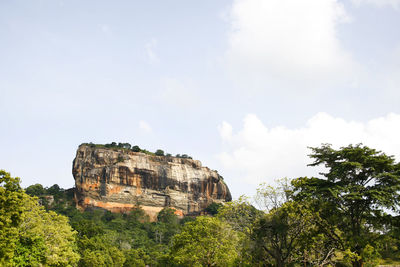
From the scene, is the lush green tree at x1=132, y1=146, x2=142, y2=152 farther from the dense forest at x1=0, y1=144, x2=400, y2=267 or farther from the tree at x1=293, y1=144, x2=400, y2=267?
the tree at x1=293, y1=144, x2=400, y2=267

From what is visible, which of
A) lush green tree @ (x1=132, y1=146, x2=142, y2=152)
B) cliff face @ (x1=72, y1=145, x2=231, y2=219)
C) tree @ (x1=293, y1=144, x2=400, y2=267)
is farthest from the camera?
lush green tree @ (x1=132, y1=146, x2=142, y2=152)

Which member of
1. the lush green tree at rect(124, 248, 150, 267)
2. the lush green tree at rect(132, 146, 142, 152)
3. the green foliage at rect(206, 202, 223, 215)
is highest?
the lush green tree at rect(132, 146, 142, 152)

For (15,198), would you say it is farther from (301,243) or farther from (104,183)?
(104,183)

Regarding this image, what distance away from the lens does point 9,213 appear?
66.5 feet

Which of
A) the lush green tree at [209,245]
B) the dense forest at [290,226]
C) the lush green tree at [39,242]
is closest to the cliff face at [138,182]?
the dense forest at [290,226]

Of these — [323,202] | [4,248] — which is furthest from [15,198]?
[323,202]

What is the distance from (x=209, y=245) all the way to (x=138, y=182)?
80.7 m

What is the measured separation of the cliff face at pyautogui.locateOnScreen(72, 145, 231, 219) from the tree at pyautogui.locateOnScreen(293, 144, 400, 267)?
86.4m

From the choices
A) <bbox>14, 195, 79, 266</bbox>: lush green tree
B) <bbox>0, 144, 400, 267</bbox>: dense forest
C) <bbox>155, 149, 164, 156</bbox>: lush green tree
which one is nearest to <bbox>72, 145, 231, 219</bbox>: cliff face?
<bbox>155, 149, 164, 156</bbox>: lush green tree

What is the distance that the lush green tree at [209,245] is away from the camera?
26.8m

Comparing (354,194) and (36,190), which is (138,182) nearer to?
(36,190)

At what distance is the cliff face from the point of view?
9994 centimetres

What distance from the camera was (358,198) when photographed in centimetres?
1909

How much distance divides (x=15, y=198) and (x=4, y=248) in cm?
302
